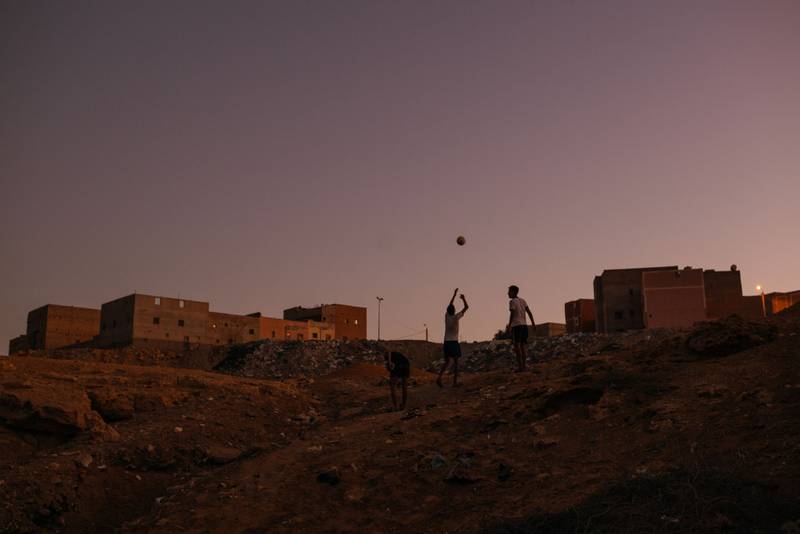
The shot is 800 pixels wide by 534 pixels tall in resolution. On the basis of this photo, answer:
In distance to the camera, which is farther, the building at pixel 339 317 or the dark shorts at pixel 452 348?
the building at pixel 339 317

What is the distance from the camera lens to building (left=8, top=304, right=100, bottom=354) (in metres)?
51.3

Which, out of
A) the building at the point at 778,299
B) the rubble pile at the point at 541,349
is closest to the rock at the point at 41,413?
the rubble pile at the point at 541,349

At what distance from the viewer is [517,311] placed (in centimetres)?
1122

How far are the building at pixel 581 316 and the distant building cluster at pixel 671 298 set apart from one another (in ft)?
8.76

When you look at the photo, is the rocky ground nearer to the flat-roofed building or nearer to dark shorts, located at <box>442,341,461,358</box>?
dark shorts, located at <box>442,341,461,358</box>

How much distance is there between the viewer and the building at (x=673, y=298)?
42.7 m

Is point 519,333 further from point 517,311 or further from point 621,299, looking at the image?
point 621,299

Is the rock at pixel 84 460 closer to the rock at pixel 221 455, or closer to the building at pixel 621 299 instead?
the rock at pixel 221 455

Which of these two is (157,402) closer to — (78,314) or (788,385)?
(788,385)


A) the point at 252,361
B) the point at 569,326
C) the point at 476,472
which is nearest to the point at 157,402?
the point at 476,472

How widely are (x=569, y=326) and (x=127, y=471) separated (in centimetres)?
4610

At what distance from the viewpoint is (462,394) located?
37.1 ft

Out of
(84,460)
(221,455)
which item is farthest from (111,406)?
(221,455)

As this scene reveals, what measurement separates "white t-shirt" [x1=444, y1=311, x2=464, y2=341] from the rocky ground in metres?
0.92
